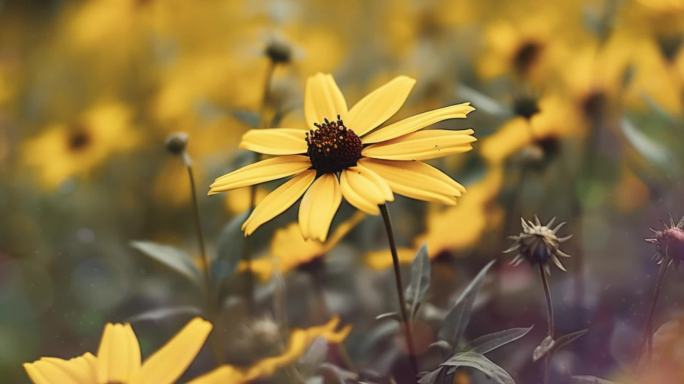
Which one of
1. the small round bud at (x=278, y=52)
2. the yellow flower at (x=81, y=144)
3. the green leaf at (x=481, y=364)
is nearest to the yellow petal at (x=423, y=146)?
the green leaf at (x=481, y=364)

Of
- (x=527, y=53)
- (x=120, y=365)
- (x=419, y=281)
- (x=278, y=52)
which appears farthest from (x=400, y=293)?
(x=527, y=53)

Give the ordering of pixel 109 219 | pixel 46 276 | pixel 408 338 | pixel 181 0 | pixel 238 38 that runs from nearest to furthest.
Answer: pixel 408 338, pixel 46 276, pixel 109 219, pixel 238 38, pixel 181 0

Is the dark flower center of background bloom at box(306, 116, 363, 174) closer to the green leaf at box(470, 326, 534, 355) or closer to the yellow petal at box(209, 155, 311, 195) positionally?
the yellow petal at box(209, 155, 311, 195)

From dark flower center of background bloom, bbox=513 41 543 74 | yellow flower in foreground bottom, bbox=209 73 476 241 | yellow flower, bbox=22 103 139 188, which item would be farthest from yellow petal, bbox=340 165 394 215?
yellow flower, bbox=22 103 139 188

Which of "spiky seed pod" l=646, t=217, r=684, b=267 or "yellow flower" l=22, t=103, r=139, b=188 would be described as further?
"yellow flower" l=22, t=103, r=139, b=188

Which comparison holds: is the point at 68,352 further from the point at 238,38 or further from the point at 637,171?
the point at 238,38

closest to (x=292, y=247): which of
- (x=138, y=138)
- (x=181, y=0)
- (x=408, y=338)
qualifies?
(x=408, y=338)

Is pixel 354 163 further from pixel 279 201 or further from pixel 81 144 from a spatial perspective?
pixel 81 144
